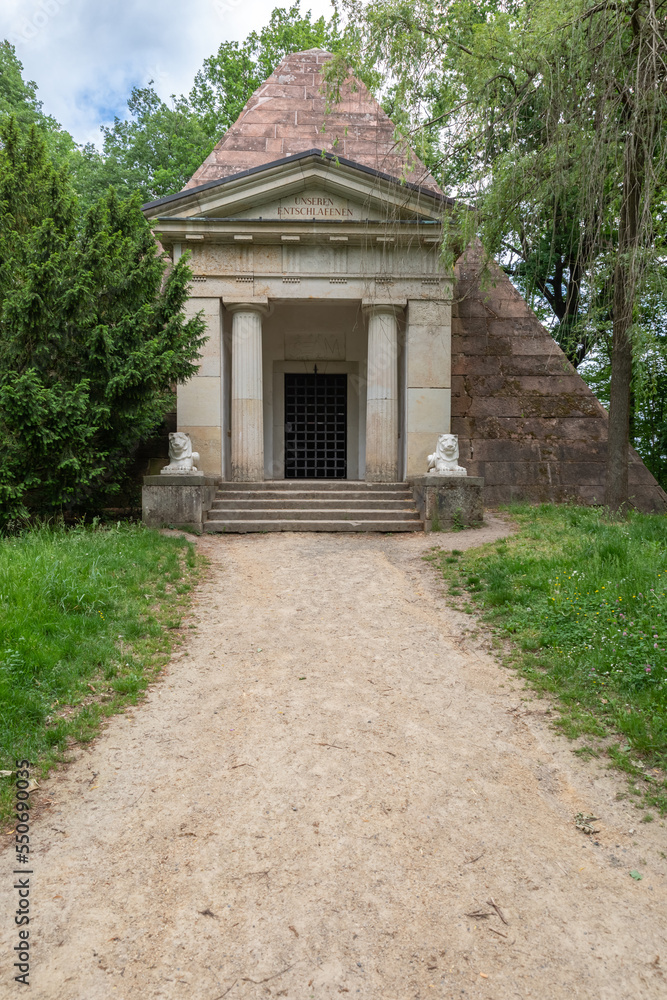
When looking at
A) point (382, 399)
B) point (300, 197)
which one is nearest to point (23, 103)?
point (300, 197)

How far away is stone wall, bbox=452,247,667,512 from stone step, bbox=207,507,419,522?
2.77 metres

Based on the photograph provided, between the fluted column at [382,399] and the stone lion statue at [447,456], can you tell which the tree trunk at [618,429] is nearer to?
the stone lion statue at [447,456]

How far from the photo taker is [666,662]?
3.82 m

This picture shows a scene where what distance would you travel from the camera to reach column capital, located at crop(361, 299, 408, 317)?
36.0ft

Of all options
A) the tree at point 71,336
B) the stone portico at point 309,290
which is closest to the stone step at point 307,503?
the stone portico at point 309,290

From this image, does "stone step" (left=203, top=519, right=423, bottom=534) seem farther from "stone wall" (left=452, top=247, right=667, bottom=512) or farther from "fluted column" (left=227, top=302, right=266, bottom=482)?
"stone wall" (left=452, top=247, right=667, bottom=512)

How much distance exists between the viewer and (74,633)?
4406 mm

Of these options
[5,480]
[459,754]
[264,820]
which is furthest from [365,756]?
[5,480]

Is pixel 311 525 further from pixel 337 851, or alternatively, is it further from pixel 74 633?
pixel 337 851

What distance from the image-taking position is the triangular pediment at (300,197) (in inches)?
407

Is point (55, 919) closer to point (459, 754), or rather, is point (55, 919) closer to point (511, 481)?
point (459, 754)

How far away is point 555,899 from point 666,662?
192 cm

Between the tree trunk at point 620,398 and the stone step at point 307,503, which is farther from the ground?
the tree trunk at point 620,398

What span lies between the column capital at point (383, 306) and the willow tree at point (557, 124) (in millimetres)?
2793
